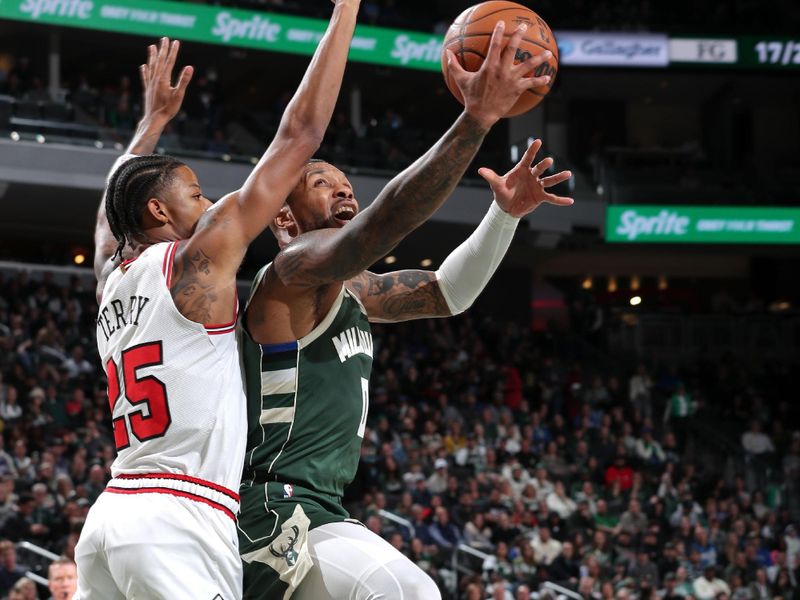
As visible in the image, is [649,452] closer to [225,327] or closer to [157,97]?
[157,97]

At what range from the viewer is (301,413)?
13.1 feet

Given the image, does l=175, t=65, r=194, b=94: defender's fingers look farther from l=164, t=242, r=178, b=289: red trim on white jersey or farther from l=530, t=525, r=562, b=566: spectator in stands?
l=530, t=525, r=562, b=566: spectator in stands

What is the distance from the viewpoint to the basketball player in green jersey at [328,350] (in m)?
3.61

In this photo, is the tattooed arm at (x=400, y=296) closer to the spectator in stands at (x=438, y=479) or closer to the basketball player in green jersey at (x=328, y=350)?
the basketball player in green jersey at (x=328, y=350)

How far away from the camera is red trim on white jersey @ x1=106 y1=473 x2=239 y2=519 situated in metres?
3.66

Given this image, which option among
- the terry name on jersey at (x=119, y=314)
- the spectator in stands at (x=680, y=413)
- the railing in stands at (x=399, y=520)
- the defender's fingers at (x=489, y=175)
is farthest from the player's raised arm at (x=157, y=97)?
the spectator in stands at (x=680, y=413)

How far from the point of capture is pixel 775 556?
17.2m

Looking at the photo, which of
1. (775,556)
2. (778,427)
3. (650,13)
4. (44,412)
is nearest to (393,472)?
(44,412)

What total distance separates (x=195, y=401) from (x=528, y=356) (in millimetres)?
18983

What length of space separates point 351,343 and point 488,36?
1161 millimetres

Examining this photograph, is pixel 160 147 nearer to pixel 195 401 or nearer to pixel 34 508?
pixel 34 508

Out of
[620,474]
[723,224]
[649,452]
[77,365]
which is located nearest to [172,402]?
[77,365]

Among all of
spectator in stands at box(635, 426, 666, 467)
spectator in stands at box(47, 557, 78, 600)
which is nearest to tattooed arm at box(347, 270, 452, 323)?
spectator in stands at box(47, 557, 78, 600)

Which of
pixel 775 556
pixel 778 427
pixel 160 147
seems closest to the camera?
pixel 775 556
